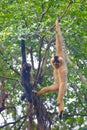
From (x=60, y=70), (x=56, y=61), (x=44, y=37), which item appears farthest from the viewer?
(x=44, y=37)

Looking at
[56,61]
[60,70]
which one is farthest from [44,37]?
[60,70]

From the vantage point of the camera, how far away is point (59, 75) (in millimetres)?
6379

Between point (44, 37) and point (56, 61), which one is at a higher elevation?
point (44, 37)

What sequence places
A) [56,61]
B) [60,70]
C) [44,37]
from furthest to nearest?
[44,37] → [60,70] → [56,61]

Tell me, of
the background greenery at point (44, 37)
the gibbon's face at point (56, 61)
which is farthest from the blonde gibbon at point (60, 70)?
the background greenery at point (44, 37)

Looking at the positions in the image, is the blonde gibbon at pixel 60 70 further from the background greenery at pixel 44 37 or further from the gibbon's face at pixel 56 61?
the background greenery at pixel 44 37

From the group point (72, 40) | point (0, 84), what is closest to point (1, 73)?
point (0, 84)

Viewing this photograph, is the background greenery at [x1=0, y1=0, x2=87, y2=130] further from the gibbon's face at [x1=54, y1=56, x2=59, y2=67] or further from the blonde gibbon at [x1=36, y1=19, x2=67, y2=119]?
the gibbon's face at [x1=54, y1=56, x2=59, y2=67]

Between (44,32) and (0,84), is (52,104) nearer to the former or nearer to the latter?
(0,84)

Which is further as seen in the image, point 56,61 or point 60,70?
point 60,70

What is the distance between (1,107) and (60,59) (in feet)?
7.44

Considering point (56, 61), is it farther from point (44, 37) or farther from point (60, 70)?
point (44, 37)

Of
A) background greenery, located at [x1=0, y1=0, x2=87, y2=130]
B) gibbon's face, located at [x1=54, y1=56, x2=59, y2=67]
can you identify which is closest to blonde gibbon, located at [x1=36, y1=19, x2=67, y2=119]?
gibbon's face, located at [x1=54, y1=56, x2=59, y2=67]

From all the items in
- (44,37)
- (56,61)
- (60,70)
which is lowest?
(60,70)
